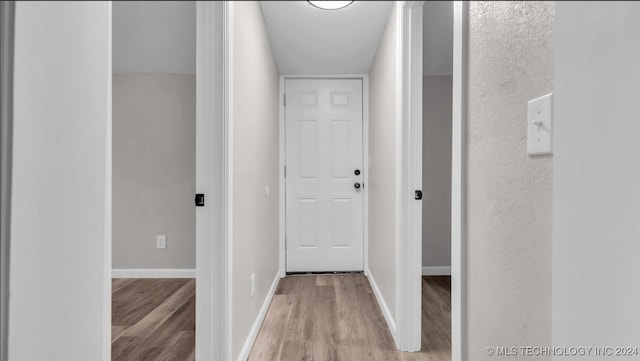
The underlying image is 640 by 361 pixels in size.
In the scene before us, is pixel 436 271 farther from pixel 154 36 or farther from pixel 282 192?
pixel 154 36

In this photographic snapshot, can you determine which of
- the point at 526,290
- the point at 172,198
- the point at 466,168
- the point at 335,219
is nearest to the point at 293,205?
the point at 335,219

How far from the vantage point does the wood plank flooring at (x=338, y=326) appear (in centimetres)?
217

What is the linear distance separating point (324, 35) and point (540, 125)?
9.22 feet

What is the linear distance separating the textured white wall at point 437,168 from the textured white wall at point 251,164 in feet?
5.20

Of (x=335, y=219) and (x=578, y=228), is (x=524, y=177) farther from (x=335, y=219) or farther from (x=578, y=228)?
(x=335, y=219)

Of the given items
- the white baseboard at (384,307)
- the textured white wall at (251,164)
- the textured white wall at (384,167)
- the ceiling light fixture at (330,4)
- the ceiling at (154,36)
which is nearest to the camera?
the textured white wall at (251,164)

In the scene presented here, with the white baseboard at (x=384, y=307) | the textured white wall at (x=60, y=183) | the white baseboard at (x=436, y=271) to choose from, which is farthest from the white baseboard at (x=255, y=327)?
the white baseboard at (x=436, y=271)

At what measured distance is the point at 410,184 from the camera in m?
2.22

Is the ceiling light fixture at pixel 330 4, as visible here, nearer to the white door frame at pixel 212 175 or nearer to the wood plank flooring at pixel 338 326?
the white door frame at pixel 212 175

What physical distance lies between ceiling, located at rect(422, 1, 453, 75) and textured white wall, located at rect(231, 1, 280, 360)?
1.35 meters

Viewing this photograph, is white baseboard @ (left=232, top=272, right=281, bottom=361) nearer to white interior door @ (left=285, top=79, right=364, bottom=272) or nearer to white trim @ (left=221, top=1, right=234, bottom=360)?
white trim @ (left=221, top=1, right=234, bottom=360)

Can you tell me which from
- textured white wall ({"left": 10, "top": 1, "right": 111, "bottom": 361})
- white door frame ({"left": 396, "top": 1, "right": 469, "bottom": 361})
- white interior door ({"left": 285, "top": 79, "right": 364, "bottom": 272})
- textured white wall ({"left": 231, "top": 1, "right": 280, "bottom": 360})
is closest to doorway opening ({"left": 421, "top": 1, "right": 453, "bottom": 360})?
white interior door ({"left": 285, "top": 79, "right": 364, "bottom": 272})

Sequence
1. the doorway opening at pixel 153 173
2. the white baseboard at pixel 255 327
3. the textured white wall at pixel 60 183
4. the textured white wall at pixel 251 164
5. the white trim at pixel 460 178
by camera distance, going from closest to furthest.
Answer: the textured white wall at pixel 60 183 < the white trim at pixel 460 178 < the textured white wall at pixel 251 164 < the white baseboard at pixel 255 327 < the doorway opening at pixel 153 173

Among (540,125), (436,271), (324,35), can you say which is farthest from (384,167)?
(540,125)
